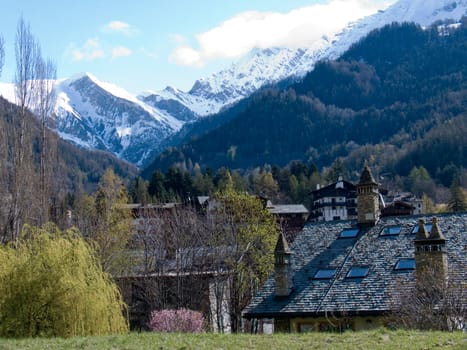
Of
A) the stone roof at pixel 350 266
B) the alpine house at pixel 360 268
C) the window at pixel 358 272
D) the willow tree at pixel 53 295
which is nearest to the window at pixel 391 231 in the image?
the alpine house at pixel 360 268

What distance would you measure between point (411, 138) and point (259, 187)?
79.5 meters

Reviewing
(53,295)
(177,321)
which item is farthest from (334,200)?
(53,295)

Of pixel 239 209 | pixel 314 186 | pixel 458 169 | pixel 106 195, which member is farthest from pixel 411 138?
pixel 239 209

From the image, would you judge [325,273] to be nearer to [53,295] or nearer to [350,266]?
[350,266]

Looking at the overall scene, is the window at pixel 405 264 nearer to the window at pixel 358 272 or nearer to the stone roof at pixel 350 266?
the stone roof at pixel 350 266

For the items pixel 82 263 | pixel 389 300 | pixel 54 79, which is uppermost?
pixel 54 79

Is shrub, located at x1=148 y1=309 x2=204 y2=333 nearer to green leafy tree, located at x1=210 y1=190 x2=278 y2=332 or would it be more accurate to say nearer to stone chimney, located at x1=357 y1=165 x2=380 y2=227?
green leafy tree, located at x1=210 y1=190 x2=278 y2=332

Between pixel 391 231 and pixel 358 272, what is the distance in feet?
9.36

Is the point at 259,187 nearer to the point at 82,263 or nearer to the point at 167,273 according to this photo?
the point at 167,273

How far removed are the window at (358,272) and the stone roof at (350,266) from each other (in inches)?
5.3

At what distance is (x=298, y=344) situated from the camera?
49.9 ft

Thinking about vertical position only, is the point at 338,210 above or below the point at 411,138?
below

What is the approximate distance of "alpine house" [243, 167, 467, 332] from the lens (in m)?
23.5

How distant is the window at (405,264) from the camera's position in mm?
25156
